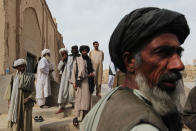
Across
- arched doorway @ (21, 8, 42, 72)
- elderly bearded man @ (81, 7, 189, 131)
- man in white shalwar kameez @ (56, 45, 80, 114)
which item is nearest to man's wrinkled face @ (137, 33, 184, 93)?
elderly bearded man @ (81, 7, 189, 131)

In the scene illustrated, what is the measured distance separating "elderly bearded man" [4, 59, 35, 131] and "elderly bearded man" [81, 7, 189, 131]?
4159 millimetres

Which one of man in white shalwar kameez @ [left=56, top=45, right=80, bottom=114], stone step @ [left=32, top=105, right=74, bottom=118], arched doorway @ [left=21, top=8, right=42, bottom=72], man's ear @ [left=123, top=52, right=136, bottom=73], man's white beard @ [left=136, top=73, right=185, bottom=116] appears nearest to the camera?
man's white beard @ [left=136, top=73, right=185, bottom=116]

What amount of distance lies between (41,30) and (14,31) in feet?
13.9

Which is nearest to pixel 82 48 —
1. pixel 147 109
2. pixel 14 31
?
pixel 147 109

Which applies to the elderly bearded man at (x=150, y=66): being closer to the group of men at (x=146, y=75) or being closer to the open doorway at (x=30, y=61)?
the group of men at (x=146, y=75)

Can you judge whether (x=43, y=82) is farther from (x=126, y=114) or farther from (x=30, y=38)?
(x=126, y=114)

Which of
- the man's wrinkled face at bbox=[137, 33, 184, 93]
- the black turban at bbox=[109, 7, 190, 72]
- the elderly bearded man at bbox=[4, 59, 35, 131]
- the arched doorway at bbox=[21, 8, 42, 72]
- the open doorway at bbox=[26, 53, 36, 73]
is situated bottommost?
the elderly bearded man at bbox=[4, 59, 35, 131]

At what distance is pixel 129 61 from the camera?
3.99 feet

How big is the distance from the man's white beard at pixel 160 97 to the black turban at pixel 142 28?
0.15 metres

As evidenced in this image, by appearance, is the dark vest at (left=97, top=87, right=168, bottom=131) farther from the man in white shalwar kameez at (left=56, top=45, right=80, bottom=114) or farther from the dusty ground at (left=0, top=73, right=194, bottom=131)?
the man in white shalwar kameez at (left=56, top=45, right=80, bottom=114)

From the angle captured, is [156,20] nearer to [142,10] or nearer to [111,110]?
[142,10]

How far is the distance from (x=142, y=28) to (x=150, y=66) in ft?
0.55

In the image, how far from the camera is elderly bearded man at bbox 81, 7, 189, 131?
3.52 ft

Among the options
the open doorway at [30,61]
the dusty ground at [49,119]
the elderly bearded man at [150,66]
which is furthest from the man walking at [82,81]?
the open doorway at [30,61]
